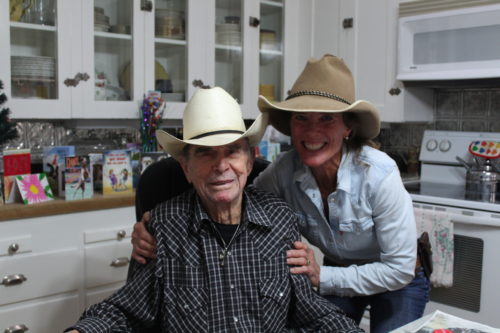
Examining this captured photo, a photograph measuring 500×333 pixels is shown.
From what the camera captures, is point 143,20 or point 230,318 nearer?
point 230,318

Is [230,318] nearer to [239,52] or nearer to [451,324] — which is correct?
[451,324]

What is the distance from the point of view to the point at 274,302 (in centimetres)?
147

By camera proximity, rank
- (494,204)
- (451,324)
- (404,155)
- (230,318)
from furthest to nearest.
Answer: (404,155) → (494,204) → (230,318) → (451,324)

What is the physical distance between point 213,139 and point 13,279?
1.34m

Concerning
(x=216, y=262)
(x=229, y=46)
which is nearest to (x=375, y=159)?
(x=216, y=262)

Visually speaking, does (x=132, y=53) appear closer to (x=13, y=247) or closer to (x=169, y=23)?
(x=169, y=23)

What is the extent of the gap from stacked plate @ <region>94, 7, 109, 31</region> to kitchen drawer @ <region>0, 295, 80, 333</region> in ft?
4.36

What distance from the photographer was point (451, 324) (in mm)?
1217

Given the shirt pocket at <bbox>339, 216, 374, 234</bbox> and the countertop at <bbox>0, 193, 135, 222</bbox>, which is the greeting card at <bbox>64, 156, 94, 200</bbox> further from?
the shirt pocket at <bbox>339, 216, 374, 234</bbox>

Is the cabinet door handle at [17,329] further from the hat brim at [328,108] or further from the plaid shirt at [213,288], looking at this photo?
the hat brim at [328,108]

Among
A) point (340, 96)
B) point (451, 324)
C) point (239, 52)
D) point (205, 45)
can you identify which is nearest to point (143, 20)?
point (205, 45)

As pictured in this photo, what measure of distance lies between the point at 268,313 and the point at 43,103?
5.54 ft

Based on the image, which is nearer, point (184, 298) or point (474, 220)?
point (184, 298)

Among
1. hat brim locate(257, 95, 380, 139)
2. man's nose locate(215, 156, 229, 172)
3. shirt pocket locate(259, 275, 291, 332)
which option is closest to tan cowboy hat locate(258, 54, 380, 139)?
hat brim locate(257, 95, 380, 139)
